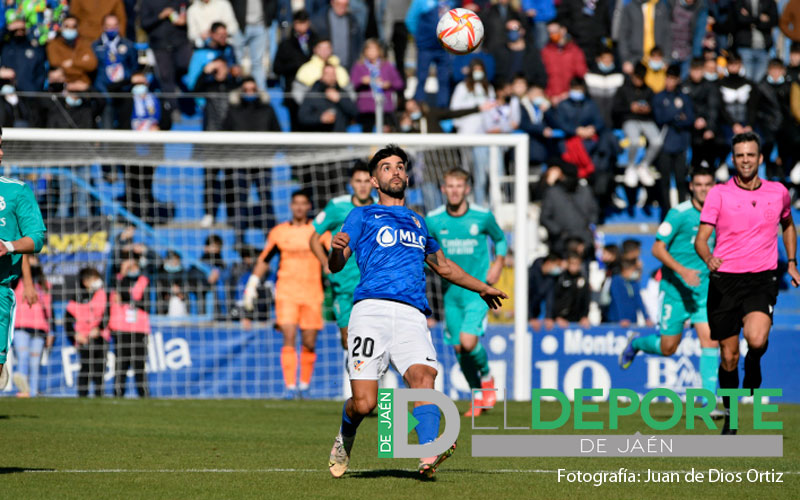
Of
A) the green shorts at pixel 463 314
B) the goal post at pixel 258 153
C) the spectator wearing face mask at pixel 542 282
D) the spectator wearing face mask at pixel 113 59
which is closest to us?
the green shorts at pixel 463 314

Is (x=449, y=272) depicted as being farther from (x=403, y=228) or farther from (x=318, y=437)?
(x=318, y=437)

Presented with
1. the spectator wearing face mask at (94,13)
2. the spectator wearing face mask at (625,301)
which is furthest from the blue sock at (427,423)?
the spectator wearing face mask at (94,13)

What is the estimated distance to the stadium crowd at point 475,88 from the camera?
738 inches

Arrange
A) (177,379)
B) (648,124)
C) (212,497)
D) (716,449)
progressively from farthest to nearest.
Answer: (648,124) < (177,379) < (716,449) < (212,497)

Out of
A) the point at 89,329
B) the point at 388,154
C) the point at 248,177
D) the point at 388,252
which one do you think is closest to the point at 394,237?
the point at 388,252

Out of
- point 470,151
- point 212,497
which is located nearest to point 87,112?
point 470,151

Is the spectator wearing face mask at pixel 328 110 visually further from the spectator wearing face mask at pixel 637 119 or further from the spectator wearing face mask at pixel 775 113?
the spectator wearing face mask at pixel 775 113

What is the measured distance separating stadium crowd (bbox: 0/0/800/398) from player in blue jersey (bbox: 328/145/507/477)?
9.84m

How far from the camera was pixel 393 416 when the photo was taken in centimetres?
796

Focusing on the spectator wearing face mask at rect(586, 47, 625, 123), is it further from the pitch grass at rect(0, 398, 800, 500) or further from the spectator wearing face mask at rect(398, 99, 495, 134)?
the pitch grass at rect(0, 398, 800, 500)

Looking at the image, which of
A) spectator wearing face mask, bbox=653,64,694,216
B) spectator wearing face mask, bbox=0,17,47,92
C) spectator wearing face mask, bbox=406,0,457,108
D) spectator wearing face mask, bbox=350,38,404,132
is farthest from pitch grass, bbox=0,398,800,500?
spectator wearing face mask, bbox=406,0,457,108

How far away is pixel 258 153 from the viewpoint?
18.8 m

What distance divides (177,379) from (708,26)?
12865 mm

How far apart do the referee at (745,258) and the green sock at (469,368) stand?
12.5 ft
